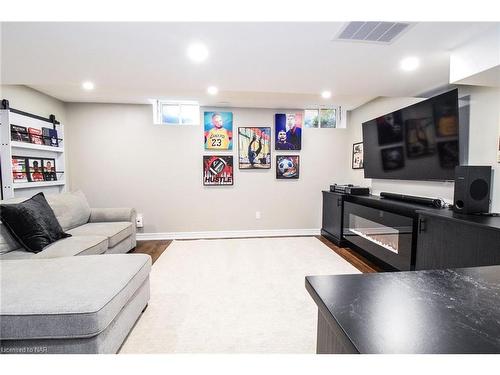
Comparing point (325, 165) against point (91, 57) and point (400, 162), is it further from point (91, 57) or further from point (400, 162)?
point (91, 57)

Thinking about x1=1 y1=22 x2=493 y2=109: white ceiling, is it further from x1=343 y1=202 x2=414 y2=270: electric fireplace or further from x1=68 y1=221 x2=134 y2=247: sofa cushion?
x1=68 y1=221 x2=134 y2=247: sofa cushion

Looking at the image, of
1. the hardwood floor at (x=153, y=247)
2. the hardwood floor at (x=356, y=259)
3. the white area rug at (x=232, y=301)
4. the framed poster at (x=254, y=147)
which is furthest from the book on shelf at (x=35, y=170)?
the hardwood floor at (x=356, y=259)

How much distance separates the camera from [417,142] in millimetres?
2656

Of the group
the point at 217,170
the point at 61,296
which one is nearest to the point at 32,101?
the point at 217,170

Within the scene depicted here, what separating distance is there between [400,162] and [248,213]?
2457mm

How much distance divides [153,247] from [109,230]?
92 centimetres

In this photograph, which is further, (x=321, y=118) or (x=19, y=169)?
(x=321, y=118)

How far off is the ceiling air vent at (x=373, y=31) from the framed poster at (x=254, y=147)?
2553mm

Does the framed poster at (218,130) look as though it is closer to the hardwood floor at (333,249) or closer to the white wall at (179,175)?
the white wall at (179,175)

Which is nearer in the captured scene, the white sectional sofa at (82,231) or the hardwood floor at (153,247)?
the white sectional sofa at (82,231)

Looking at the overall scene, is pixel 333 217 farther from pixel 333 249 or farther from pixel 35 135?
pixel 35 135

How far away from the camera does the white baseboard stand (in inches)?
160

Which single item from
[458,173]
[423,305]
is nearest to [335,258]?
[458,173]

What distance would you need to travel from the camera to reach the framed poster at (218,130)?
4059 millimetres
